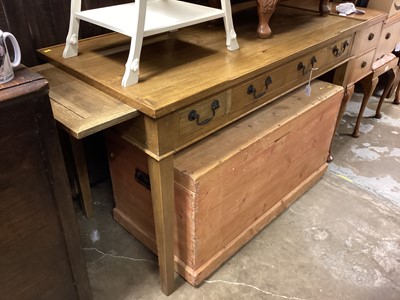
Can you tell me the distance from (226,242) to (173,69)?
2.24 feet

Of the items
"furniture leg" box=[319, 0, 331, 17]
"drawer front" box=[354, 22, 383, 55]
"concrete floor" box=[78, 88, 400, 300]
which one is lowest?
"concrete floor" box=[78, 88, 400, 300]

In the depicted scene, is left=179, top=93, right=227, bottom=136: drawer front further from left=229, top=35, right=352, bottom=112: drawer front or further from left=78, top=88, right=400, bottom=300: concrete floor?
left=78, top=88, right=400, bottom=300: concrete floor

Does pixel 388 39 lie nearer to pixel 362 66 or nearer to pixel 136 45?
pixel 362 66

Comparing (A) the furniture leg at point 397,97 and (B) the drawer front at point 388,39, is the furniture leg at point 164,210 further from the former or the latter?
(A) the furniture leg at point 397,97

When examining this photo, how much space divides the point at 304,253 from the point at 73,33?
1.18 metres

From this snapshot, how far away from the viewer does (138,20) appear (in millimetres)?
958

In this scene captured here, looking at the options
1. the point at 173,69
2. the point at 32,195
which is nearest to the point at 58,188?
the point at 32,195

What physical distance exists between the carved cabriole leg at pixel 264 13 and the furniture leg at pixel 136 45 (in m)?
0.52

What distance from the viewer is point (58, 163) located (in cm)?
87

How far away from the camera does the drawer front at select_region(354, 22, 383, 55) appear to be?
167cm

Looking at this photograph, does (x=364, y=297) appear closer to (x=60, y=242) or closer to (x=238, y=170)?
(x=238, y=170)

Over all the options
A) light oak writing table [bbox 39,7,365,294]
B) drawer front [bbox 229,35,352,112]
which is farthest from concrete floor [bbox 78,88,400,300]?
drawer front [bbox 229,35,352,112]

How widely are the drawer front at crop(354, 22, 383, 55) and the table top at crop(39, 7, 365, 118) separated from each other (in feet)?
0.28

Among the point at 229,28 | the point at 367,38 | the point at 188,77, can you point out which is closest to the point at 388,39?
the point at 367,38
